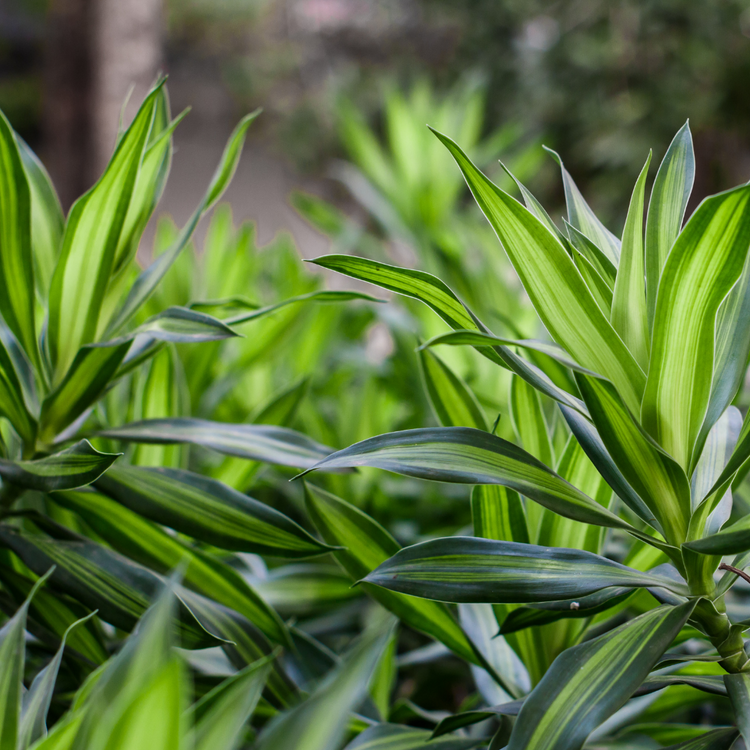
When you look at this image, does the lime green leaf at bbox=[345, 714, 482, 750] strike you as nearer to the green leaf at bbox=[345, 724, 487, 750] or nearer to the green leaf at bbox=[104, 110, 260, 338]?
the green leaf at bbox=[345, 724, 487, 750]

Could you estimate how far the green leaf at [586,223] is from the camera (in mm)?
459

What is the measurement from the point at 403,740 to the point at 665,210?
384mm

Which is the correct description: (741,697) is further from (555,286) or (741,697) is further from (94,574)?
(94,574)

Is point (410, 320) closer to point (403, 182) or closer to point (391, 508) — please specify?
point (391, 508)

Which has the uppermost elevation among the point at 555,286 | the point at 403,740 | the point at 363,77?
the point at 363,77

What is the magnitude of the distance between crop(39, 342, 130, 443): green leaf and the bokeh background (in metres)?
1.16

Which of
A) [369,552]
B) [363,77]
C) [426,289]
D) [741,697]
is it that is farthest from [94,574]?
[363,77]

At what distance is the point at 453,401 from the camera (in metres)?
0.52

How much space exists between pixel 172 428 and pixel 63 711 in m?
0.24

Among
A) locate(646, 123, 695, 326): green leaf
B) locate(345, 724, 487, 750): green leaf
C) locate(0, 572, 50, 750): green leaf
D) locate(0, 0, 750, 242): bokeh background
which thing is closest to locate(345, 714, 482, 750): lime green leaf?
locate(345, 724, 487, 750): green leaf

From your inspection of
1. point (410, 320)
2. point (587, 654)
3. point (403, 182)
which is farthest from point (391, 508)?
point (403, 182)

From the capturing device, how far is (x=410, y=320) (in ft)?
3.45

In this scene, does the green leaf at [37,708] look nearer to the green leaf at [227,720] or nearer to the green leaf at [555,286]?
the green leaf at [227,720]

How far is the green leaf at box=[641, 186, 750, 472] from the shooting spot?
324 millimetres
